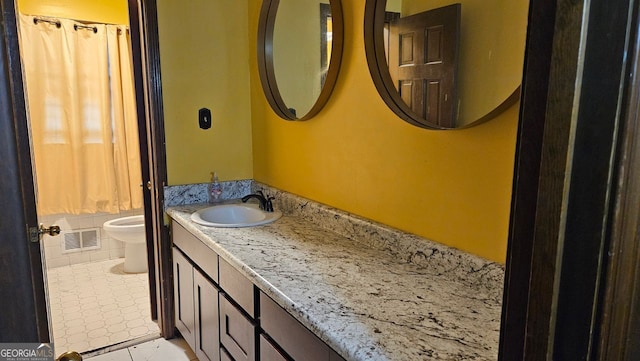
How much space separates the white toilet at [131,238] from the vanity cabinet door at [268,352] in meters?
2.11

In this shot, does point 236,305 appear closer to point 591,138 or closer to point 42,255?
point 42,255

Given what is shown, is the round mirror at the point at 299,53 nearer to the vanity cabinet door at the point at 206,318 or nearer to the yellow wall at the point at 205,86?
the yellow wall at the point at 205,86

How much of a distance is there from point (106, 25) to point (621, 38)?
12.4 ft

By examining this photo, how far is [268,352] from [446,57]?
1.05m

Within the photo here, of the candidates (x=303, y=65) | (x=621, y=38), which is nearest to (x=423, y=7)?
(x=303, y=65)

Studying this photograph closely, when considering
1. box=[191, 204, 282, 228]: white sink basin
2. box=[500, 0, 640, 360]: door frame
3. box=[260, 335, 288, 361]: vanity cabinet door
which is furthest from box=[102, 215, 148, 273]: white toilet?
box=[500, 0, 640, 360]: door frame

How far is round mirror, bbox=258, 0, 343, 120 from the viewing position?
1.67 m

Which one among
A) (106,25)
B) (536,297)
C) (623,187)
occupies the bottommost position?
(536,297)

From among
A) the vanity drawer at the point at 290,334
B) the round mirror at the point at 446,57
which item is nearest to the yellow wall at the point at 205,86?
the round mirror at the point at 446,57

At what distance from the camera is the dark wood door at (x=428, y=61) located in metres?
1.20

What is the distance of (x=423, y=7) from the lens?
1.27 meters

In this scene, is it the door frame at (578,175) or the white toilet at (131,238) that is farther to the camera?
the white toilet at (131,238)

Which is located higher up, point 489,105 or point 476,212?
point 489,105

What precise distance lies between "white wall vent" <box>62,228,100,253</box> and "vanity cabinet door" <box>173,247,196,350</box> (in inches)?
70.3
